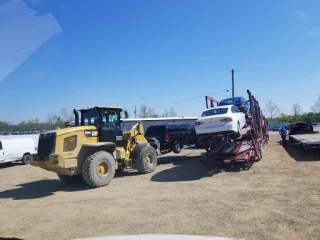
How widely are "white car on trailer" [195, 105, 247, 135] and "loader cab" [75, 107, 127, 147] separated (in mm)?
3252

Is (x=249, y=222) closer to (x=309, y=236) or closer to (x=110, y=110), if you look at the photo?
(x=309, y=236)

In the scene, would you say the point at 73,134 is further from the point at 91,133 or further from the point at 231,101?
the point at 231,101

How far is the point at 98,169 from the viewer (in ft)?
34.0

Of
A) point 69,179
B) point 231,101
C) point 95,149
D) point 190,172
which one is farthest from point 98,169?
point 231,101

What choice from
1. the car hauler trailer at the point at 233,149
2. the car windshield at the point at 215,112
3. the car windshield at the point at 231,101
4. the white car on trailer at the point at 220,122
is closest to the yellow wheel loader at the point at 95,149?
the white car on trailer at the point at 220,122

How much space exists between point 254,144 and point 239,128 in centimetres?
100

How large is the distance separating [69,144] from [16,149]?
11.5 m

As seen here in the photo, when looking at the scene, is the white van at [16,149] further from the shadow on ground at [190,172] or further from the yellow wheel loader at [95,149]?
the shadow on ground at [190,172]

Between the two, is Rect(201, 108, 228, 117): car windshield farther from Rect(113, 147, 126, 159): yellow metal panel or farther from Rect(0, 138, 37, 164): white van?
Rect(0, 138, 37, 164): white van

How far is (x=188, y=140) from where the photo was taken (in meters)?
20.9

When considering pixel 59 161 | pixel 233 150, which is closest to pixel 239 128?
pixel 233 150

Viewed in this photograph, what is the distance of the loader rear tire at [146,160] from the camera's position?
11.9m

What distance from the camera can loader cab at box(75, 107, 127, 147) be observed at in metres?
11.4

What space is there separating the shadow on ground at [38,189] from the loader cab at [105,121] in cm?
207
